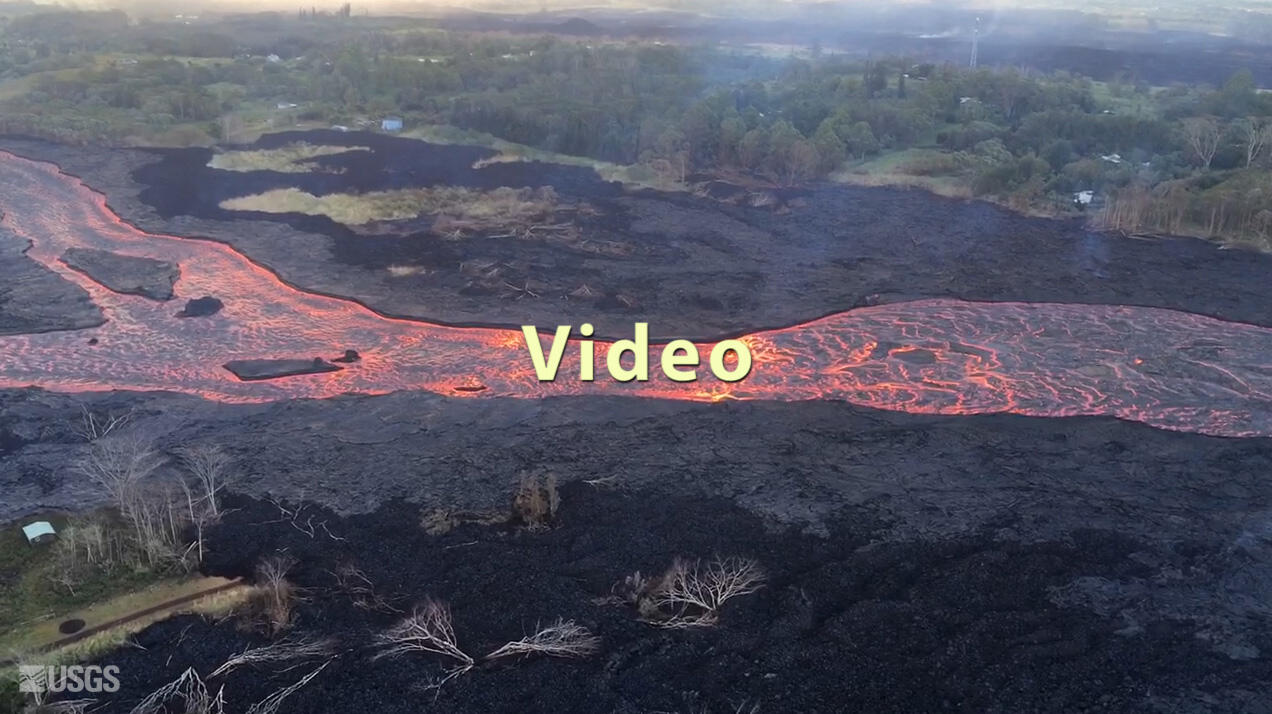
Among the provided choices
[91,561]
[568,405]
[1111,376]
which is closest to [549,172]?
[568,405]

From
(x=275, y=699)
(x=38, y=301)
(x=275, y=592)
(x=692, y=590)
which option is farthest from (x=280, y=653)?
(x=38, y=301)

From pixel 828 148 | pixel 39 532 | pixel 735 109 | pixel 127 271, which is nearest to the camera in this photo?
pixel 39 532

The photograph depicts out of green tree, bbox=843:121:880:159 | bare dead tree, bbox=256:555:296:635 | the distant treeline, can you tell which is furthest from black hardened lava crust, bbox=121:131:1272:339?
bare dead tree, bbox=256:555:296:635

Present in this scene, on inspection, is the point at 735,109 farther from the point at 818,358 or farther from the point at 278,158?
the point at 818,358

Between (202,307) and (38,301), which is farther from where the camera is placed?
(38,301)

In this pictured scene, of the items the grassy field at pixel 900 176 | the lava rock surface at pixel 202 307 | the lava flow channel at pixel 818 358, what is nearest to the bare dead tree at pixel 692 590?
the lava flow channel at pixel 818 358

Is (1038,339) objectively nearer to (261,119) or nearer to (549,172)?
(549,172)

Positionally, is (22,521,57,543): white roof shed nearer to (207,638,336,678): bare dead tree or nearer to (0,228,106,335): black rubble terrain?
(207,638,336,678): bare dead tree

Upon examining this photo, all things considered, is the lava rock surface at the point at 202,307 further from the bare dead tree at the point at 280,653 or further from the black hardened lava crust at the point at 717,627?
the bare dead tree at the point at 280,653
